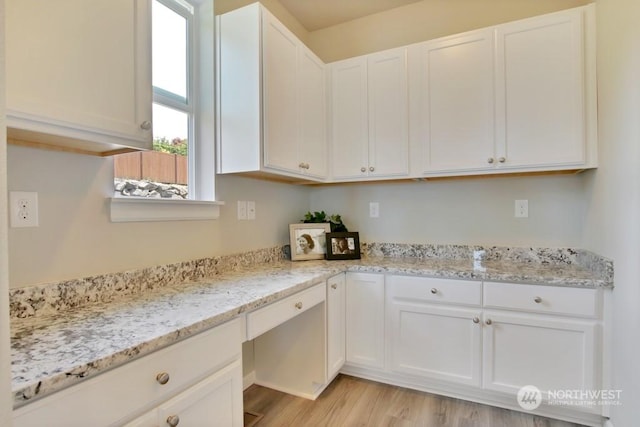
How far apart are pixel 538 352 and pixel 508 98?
58.2 inches

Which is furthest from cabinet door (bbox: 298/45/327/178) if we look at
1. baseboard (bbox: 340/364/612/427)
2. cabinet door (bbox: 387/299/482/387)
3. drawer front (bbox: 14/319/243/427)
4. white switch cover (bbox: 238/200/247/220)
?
baseboard (bbox: 340/364/612/427)

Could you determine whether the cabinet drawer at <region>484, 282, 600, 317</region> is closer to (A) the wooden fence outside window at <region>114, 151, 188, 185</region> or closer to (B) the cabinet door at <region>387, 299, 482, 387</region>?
(B) the cabinet door at <region>387, 299, 482, 387</region>

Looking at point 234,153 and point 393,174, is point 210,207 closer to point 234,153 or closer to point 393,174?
point 234,153

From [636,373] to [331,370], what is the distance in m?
1.44

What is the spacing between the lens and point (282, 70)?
78.1 inches

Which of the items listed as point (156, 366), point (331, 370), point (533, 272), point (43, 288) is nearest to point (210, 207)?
point (43, 288)

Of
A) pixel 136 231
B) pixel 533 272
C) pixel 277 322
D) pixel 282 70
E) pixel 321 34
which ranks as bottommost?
pixel 277 322

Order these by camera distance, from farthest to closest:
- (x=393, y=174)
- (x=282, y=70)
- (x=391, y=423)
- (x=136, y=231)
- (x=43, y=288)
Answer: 1. (x=393, y=174)
2. (x=282, y=70)
3. (x=391, y=423)
4. (x=136, y=231)
5. (x=43, y=288)

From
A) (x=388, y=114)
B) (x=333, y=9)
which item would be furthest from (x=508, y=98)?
(x=333, y=9)

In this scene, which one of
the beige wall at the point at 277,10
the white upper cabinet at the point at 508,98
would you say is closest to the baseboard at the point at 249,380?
the white upper cabinet at the point at 508,98

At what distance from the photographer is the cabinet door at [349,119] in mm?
2395

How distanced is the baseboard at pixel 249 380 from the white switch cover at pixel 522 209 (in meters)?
2.10

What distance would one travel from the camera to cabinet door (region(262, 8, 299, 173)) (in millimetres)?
1840

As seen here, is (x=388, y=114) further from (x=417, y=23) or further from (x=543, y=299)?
(x=543, y=299)
